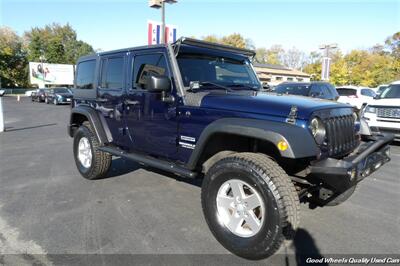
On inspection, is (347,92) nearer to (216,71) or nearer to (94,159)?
(216,71)

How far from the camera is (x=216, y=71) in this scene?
431 cm

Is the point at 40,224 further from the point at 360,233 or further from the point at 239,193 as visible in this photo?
the point at 360,233

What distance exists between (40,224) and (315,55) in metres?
92.6

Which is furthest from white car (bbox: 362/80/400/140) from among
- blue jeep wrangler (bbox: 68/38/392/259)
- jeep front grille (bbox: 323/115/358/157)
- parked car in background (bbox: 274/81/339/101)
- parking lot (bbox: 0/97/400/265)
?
blue jeep wrangler (bbox: 68/38/392/259)

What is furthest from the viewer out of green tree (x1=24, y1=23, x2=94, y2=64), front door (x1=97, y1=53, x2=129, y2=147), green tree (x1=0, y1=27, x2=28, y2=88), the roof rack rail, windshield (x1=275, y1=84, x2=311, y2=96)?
green tree (x1=24, y1=23, x2=94, y2=64)

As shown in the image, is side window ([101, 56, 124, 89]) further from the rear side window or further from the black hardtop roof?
the rear side window

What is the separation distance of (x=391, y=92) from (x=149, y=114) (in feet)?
29.5

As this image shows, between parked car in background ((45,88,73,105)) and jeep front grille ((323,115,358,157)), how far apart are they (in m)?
25.8

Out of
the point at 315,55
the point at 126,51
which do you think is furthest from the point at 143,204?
the point at 315,55

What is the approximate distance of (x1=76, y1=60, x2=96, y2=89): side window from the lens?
5563 millimetres

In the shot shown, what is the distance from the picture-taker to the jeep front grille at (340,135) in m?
3.18

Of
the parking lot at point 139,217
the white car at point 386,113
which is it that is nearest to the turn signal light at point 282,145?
the parking lot at point 139,217

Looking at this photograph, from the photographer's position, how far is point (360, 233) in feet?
11.9

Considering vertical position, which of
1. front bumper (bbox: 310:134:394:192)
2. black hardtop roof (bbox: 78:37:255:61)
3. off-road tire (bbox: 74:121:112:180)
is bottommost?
off-road tire (bbox: 74:121:112:180)
